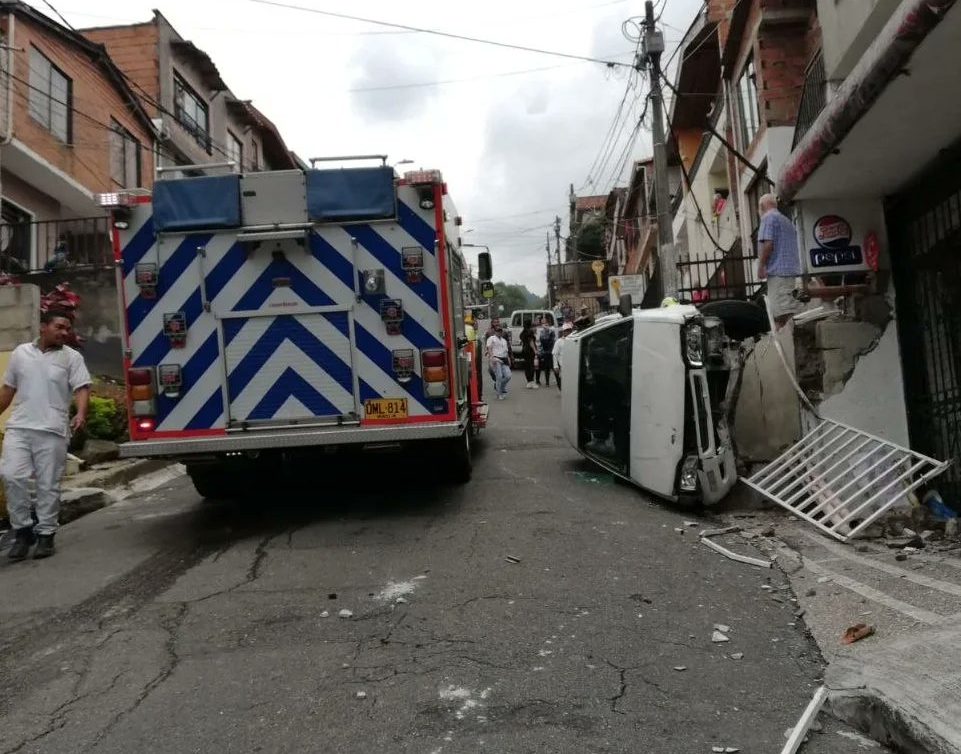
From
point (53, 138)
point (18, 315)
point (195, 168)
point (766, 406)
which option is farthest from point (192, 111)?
point (766, 406)

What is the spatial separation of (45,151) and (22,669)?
14.3 metres

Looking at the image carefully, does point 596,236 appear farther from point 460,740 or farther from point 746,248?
point 460,740

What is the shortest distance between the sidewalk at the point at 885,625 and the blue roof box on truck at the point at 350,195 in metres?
3.81

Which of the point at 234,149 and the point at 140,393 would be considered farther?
the point at 234,149

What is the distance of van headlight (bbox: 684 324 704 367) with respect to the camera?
20.9ft

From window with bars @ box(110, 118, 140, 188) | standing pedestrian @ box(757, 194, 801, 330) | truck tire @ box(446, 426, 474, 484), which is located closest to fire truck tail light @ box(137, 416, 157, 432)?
truck tire @ box(446, 426, 474, 484)

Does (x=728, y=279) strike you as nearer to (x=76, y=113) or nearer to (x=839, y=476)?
(x=839, y=476)

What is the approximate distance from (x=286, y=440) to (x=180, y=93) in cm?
1970

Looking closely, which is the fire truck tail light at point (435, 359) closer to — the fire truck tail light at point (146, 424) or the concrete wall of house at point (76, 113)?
the fire truck tail light at point (146, 424)

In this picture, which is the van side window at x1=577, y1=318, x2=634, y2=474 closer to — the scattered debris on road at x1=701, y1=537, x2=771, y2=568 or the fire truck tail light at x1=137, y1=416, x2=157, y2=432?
the scattered debris on road at x1=701, y1=537, x2=771, y2=568

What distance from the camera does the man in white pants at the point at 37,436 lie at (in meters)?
5.61

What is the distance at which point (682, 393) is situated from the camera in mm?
6383

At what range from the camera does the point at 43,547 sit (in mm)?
5664

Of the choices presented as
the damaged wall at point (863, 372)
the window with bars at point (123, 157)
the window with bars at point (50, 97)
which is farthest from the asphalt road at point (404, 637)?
the window with bars at point (123, 157)
